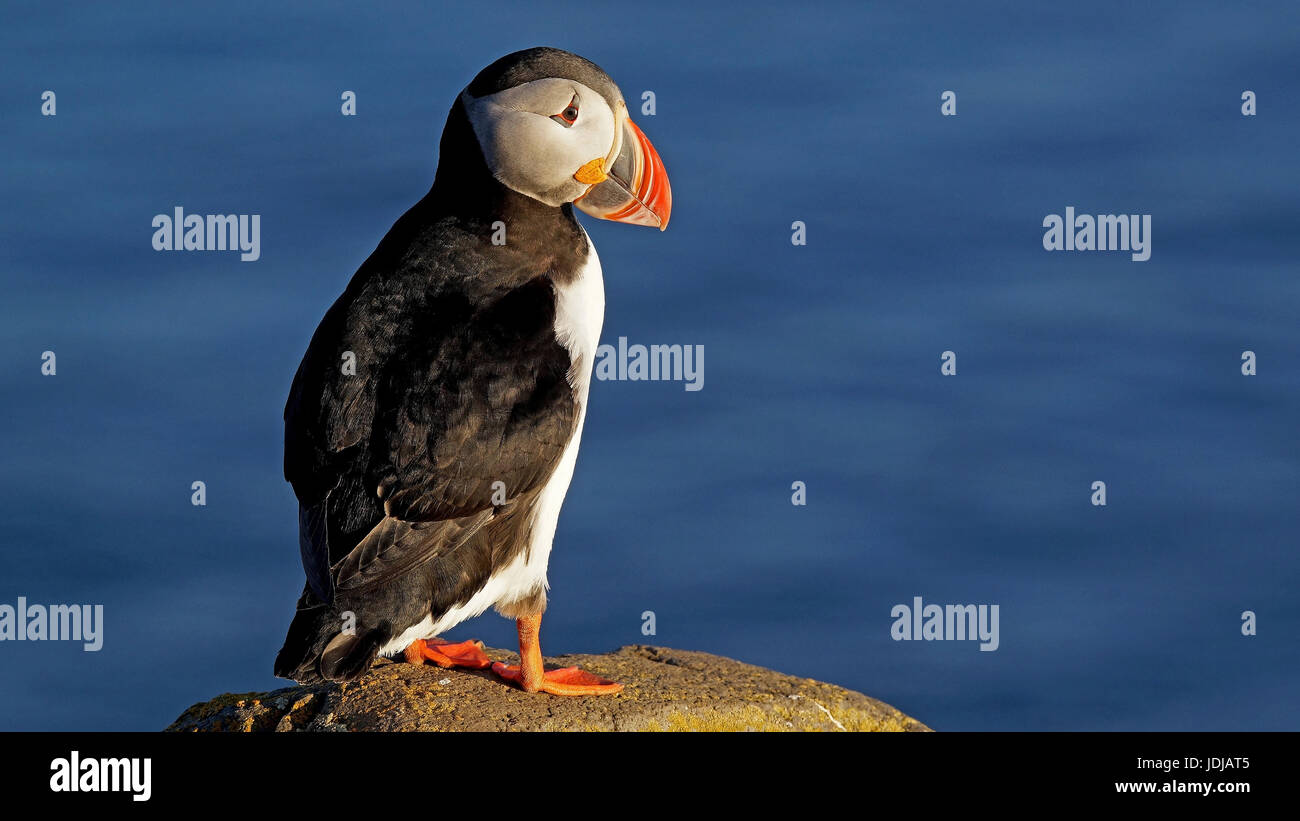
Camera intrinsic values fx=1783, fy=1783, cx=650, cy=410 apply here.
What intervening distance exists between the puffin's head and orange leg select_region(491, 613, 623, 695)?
85.1 inches

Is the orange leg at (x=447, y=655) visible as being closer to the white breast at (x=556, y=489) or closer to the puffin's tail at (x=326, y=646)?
the white breast at (x=556, y=489)

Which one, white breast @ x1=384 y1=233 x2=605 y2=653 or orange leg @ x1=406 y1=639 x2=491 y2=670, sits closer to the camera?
white breast @ x1=384 y1=233 x2=605 y2=653

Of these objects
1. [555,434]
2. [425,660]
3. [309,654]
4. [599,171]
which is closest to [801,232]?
[599,171]

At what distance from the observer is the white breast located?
871 cm

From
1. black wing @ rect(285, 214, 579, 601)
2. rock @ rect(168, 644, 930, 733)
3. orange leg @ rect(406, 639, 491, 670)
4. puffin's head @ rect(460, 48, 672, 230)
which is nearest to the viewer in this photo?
black wing @ rect(285, 214, 579, 601)

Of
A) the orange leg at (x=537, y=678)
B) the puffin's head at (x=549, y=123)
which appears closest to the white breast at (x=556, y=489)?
the orange leg at (x=537, y=678)

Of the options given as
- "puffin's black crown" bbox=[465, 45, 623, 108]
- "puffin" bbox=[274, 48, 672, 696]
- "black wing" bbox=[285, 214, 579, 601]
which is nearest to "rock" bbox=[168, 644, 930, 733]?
"puffin" bbox=[274, 48, 672, 696]

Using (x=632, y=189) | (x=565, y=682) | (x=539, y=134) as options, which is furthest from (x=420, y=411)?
(x=632, y=189)

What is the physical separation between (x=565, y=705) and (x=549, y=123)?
9.45 ft

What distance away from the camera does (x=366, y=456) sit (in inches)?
329

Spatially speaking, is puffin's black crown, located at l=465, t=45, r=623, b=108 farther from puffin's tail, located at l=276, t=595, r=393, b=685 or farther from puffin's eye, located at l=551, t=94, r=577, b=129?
puffin's tail, located at l=276, t=595, r=393, b=685

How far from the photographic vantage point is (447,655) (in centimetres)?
932

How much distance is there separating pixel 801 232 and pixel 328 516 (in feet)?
12.2
